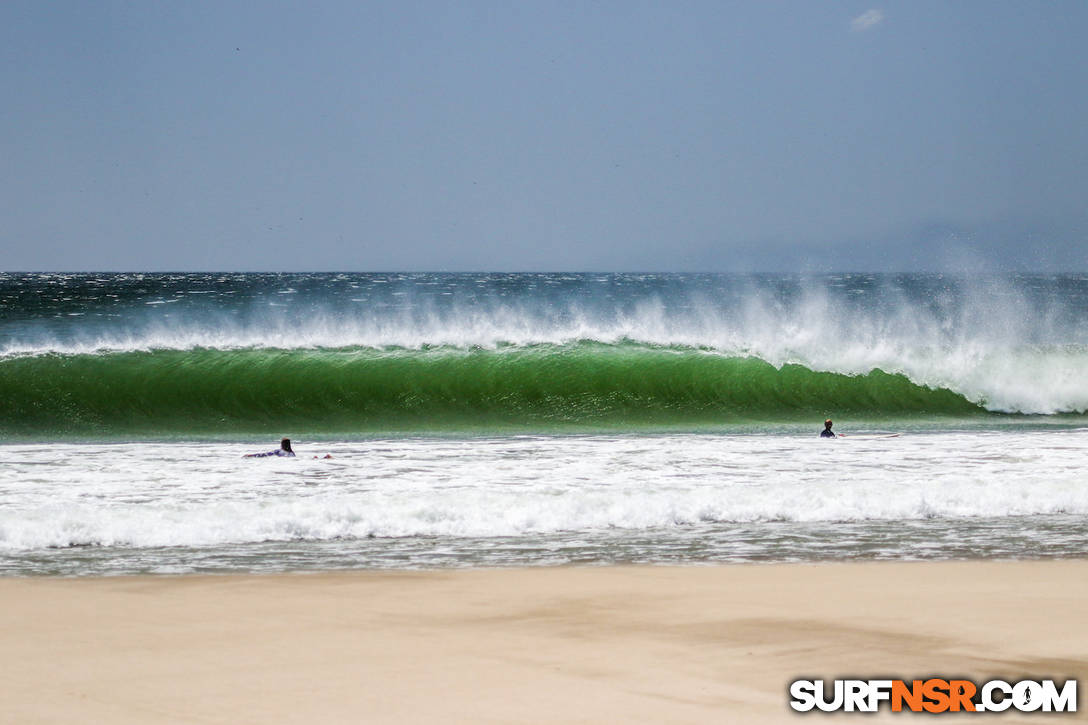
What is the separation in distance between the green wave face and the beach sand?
36.1ft

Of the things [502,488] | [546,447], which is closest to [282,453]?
[546,447]

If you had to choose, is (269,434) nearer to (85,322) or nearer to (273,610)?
(273,610)

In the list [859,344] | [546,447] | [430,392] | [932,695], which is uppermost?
[859,344]

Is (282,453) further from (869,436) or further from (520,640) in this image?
(869,436)

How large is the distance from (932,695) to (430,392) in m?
16.3

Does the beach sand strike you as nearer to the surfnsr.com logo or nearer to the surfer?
the surfnsr.com logo

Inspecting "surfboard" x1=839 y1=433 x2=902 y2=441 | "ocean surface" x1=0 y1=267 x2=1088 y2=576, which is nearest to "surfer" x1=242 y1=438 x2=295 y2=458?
"ocean surface" x1=0 y1=267 x2=1088 y2=576

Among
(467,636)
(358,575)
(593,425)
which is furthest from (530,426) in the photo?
(467,636)

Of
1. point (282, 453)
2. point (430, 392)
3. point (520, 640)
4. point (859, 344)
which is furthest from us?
point (859, 344)

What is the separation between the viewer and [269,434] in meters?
16.8

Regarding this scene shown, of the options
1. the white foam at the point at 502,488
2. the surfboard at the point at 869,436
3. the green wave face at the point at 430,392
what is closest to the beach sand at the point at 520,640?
the white foam at the point at 502,488

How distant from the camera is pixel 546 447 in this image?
43.1 feet

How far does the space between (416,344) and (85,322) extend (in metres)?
26.2

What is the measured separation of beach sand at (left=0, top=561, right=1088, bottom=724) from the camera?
14.1 feet
